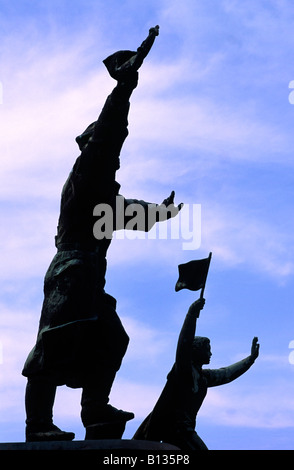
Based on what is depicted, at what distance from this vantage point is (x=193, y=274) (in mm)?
8484

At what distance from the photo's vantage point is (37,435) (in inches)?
283

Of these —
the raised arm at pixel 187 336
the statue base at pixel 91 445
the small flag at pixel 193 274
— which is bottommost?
the statue base at pixel 91 445

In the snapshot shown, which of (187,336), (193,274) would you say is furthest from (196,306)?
(193,274)

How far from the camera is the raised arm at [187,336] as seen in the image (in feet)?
29.3

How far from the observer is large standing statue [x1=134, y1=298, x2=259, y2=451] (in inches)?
359

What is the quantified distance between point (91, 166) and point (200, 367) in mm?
3192

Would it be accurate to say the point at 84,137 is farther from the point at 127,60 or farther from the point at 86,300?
the point at 86,300

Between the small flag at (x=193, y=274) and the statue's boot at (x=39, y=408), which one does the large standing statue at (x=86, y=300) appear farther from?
the small flag at (x=193, y=274)

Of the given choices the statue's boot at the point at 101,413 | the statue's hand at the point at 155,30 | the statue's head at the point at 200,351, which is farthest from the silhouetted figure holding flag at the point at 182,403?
the statue's hand at the point at 155,30

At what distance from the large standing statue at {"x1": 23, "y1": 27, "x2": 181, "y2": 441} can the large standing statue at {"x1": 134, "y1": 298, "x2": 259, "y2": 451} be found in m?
1.51

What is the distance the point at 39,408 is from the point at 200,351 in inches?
118
